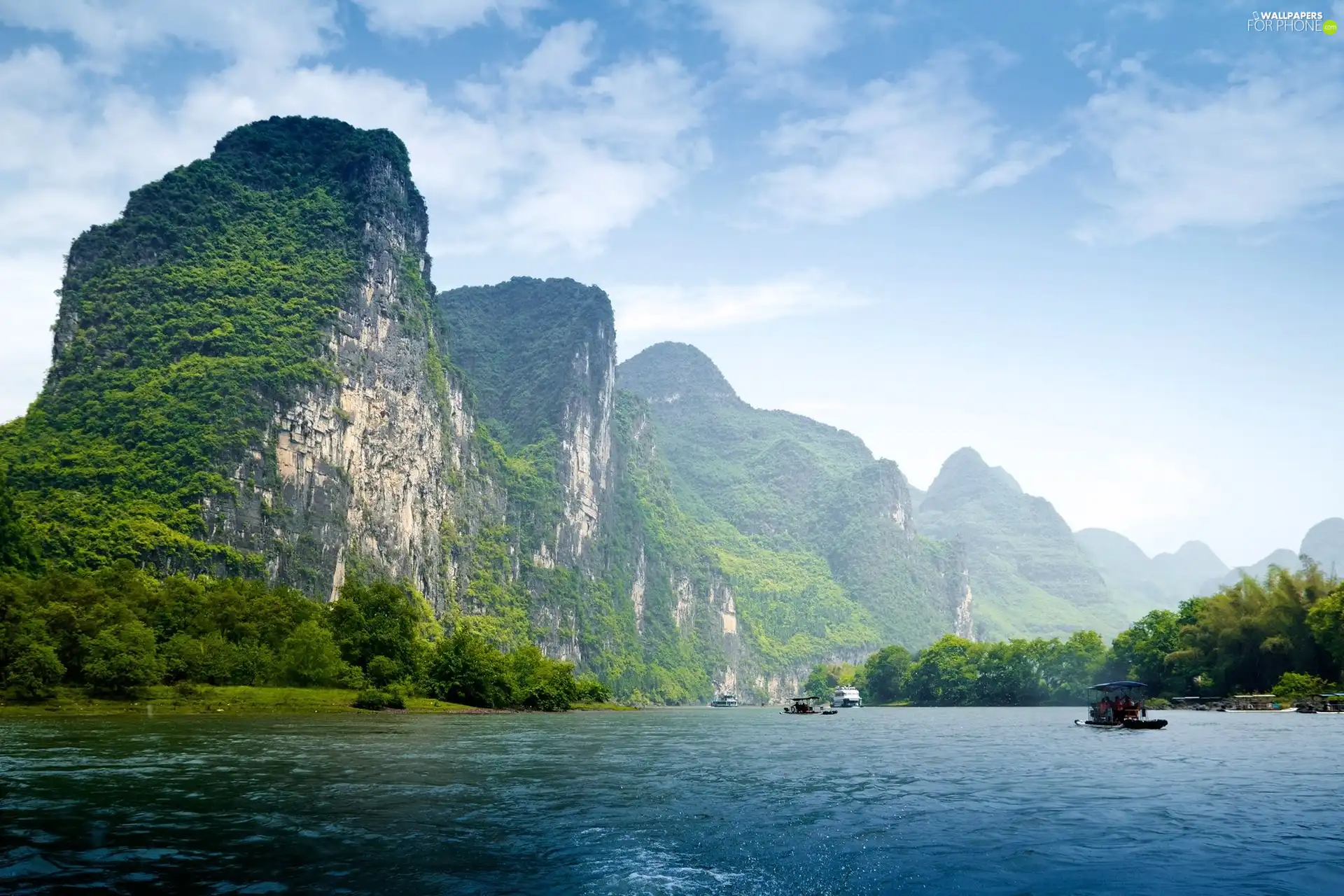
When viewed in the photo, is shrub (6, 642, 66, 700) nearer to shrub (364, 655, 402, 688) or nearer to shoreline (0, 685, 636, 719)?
shoreline (0, 685, 636, 719)

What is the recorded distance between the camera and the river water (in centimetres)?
1989

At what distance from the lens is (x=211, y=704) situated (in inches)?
3423

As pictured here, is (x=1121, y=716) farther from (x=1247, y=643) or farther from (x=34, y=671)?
(x=34, y=671)

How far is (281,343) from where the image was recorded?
180875 millimetres

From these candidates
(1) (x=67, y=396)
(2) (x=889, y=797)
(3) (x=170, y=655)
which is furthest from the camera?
(1) (x=67, y=396)

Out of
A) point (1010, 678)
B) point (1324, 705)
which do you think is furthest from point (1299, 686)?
point (1010, 678)

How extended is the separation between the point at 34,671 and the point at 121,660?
6183mm

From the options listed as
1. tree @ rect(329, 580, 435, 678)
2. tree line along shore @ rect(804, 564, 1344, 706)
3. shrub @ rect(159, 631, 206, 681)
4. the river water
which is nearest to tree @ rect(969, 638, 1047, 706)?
tree line along shore @ rect(804, 564, 1344, 706)

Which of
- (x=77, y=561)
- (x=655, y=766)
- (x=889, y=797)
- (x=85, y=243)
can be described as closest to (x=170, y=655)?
(x=77, y=561)

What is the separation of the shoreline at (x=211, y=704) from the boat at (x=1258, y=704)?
8592 centimetres

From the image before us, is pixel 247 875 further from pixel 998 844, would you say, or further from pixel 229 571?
pixel 229 571

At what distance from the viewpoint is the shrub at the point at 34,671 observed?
76.4 metres

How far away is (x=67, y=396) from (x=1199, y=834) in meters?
179

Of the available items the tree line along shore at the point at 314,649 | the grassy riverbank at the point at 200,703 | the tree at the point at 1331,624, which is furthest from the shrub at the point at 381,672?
the tree at the point at 1331,624
